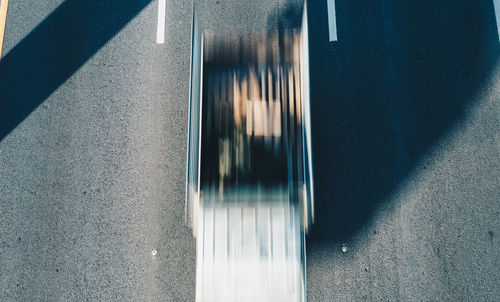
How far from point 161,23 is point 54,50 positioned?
1.51 metres

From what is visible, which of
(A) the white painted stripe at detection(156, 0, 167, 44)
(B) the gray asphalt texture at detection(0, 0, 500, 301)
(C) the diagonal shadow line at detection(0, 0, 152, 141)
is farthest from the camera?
(A) the white painted stripe at detection(156, 0, 167, 44)

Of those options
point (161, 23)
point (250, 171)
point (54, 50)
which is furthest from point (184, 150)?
point (54, 50)

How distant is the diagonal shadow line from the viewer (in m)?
4.59

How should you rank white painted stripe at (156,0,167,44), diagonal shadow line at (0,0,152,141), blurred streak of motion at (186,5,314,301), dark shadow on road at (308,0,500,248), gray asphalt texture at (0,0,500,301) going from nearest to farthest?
blurred streak of motion at (186,5,314,301) → gray asphalt texture at (0,0,500,301) → dark shadow on road at (308,0,500,248) → diagonal shadow line at (0,0,152,141) → white painted stripe at (156,0,167,44)

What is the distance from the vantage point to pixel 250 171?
334 cm

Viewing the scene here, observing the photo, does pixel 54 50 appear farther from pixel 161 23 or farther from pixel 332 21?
pixel 332 21

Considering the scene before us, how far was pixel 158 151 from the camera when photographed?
14.5 ft

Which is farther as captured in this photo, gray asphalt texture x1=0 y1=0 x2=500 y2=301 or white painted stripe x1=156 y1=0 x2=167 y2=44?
white painted stripe x1=156 y1=0 x2=167 y2=44

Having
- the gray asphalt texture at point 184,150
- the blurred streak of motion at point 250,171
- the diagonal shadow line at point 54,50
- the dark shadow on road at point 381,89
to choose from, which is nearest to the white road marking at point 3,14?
the gray asphalt texture at point 184,150

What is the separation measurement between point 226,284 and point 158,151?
1.96 m

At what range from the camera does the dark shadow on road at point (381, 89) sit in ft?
14.0

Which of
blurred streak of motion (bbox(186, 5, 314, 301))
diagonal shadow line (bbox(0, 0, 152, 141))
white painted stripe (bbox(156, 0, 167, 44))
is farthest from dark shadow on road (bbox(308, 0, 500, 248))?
diagonal shadow line (bbox(0, 0, 152, 141))

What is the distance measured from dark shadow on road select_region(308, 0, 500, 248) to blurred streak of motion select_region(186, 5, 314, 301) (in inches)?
38.8

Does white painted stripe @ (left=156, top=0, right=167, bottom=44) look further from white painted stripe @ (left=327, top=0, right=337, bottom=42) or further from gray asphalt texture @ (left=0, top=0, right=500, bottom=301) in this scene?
white painted stripe @ (left=327, top=0, right=337, bottom=42)
